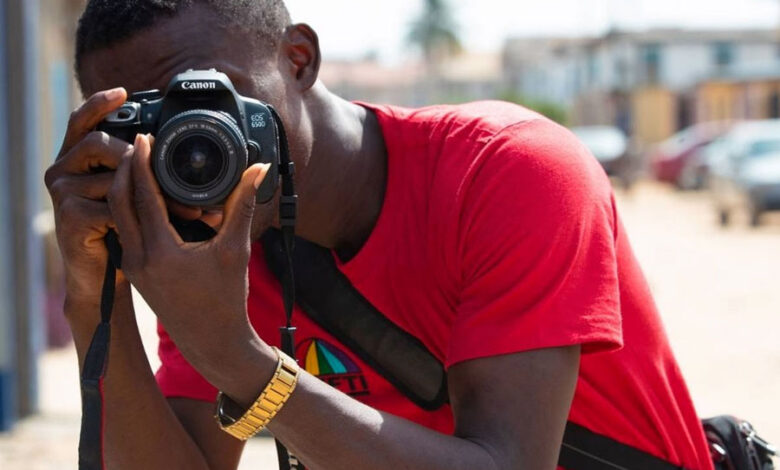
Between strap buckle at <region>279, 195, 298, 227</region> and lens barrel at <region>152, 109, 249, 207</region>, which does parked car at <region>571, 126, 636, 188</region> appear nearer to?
strap buckle at <region>279, 195, 298, 227</region>

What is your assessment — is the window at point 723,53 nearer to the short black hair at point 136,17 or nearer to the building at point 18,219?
the building at point 18,219

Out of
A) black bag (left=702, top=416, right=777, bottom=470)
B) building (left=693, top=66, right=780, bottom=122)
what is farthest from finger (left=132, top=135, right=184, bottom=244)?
building (left=693, top=66, right=780, bottom=122)

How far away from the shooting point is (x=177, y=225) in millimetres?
1970

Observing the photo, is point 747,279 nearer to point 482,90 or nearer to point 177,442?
point 177,442

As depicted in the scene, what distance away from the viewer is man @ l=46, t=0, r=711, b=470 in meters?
1.96

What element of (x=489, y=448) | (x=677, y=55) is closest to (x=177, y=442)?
(x=489, y=448)

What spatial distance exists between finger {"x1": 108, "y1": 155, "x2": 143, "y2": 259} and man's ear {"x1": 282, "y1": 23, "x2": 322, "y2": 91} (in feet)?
1.90

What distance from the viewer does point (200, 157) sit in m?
2.00

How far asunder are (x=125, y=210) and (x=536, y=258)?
682mm

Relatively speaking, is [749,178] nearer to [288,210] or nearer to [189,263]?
[288,210]

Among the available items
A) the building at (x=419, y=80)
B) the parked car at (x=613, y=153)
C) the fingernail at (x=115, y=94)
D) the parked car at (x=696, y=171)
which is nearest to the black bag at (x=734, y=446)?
the fingernail at (x=115, y=94)

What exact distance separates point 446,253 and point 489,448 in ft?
1.33

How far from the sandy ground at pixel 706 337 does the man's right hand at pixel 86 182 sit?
367 cm

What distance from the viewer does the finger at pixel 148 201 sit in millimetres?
1910
